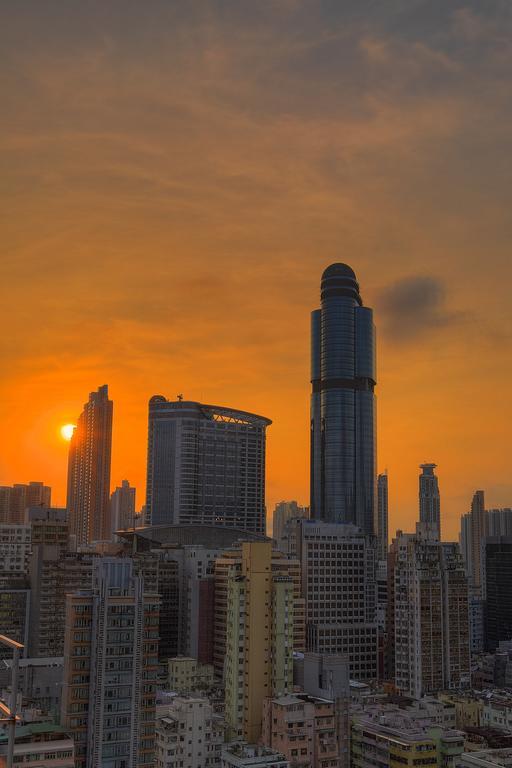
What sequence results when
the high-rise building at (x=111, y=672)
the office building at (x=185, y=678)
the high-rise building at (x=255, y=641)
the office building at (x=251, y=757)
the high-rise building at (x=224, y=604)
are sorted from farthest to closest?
the high-rise building at (x=224, y=604)
the office building at (x=185, y=678)
the high-rise building at (x=255, y=641)
the office building at (x=251, y=757)
the high-rise building at (x=111, y=672)

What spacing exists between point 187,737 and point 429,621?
238 feet

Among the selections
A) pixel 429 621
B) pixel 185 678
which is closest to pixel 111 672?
pixel 185 678

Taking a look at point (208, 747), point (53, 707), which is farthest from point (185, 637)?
point (208, 747)

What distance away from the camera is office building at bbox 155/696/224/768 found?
94.4 metres

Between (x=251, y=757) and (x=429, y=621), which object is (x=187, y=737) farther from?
(x=429, y=621)

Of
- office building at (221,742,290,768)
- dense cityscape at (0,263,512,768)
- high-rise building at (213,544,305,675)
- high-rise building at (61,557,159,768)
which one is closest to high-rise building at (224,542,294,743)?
dense cityscape at (0,263,512,768)

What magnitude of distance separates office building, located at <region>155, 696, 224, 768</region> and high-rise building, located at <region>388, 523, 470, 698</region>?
215ft

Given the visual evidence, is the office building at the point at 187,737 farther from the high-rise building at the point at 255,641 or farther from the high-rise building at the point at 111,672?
the high-rise building at the point at 111,672

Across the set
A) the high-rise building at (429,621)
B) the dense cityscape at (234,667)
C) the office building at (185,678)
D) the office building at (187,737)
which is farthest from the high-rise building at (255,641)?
the high-rise building at (429,621)

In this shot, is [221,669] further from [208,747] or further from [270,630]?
[208,747]

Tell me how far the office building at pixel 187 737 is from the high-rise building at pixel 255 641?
13.1m

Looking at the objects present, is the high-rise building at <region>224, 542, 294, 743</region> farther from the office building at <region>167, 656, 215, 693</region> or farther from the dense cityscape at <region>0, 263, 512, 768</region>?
the office building at <region>167, 656, 215, 693</region>

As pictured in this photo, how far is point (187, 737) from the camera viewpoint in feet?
314

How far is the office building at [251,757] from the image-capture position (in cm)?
8712
